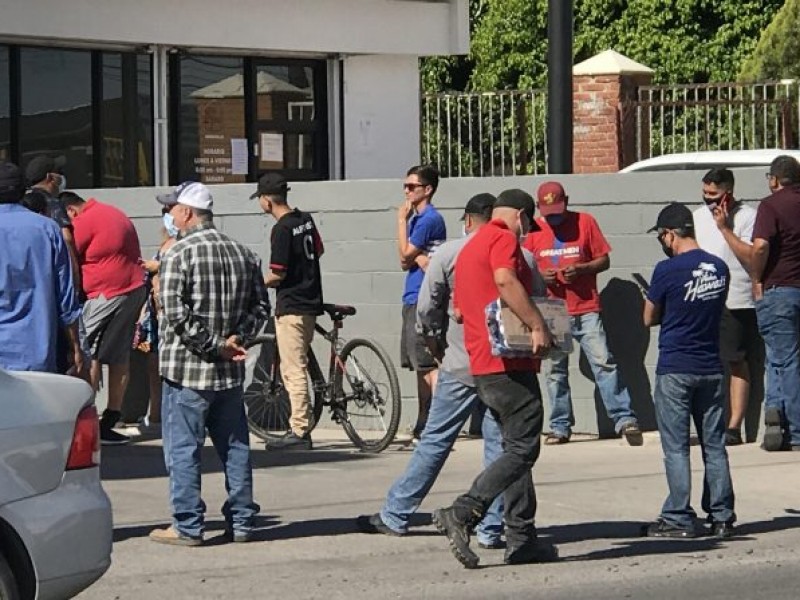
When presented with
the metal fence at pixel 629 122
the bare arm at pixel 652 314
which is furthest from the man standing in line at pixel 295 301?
the metal fence at pixel 629 122

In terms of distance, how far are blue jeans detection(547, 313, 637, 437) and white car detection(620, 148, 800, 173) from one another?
2.18 metres

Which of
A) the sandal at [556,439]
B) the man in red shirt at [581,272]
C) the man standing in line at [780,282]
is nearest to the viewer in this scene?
the man standing in line at [780,282]

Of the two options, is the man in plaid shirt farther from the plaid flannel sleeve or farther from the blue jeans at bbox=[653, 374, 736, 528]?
the blue jeans at bbox=[653, 374, 736, 528]

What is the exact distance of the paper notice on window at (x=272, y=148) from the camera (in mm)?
22344

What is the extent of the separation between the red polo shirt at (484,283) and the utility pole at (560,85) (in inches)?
211

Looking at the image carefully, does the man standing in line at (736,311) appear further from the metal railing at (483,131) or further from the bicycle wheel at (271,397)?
the metal railing at (483,131)

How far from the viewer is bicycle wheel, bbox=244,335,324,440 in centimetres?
1369

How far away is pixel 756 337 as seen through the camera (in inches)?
522

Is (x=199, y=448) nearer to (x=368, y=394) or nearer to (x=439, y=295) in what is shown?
(x=439, y=295)

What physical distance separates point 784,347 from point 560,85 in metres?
3.01

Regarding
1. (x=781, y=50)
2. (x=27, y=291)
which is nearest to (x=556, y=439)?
(x=27, y=291)

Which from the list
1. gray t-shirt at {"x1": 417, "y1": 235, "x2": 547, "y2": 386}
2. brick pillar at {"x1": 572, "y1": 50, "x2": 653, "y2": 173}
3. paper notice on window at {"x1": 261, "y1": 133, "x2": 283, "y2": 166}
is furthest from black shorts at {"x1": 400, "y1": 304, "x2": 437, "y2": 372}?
paper notice on window at {"x1": 261, "y1": 133, "x2": 283, "y2": 166}

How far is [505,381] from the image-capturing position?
29.7 ft

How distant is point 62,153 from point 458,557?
12466 mm
